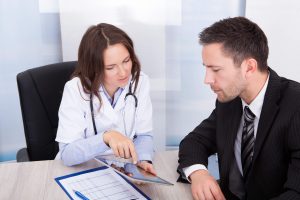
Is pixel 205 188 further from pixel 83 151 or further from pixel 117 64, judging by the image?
pixel 117 64

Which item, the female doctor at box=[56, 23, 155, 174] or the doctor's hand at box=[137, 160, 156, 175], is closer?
the doctor's hand at box=[137, 160, 156, 175]

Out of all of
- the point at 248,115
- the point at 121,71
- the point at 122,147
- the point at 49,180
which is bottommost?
the point at 49,180

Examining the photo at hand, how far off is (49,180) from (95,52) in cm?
55

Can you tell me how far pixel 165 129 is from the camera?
2.73 m

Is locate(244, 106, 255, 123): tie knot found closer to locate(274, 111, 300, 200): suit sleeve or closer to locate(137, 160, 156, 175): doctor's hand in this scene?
locate(274, 111, 300, 200): suit sleeve

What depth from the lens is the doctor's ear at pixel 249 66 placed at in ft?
4.13

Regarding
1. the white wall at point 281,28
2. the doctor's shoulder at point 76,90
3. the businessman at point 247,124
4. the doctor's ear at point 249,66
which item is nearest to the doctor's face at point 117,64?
the doctor's shoulder at point 76,90

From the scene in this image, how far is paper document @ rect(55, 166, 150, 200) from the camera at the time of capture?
1207 mm

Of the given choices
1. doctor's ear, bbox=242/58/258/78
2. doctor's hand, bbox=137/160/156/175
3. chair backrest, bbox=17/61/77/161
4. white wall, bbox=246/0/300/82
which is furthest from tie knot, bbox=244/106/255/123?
white wall, bbox=246/0/300/82

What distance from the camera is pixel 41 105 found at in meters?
1.74

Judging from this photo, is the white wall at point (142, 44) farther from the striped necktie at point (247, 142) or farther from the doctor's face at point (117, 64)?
the striped necktie at point (247, 142)

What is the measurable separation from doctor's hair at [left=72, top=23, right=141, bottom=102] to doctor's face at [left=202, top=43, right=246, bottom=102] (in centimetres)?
44

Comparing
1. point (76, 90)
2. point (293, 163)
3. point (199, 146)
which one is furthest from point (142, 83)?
point (293, 163)

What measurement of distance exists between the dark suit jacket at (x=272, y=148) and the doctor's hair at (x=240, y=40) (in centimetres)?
9
